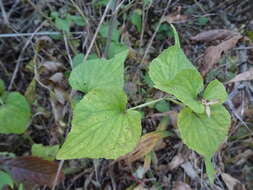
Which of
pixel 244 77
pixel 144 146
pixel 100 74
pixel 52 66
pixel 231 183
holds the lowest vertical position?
pixel 231 183

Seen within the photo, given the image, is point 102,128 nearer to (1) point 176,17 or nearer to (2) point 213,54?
(2) point 213,54

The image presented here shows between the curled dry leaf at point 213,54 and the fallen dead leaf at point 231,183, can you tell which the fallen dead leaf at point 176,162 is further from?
the curled dry leaf at point 213,54

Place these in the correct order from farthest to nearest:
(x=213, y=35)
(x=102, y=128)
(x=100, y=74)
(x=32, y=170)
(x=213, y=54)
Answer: (x=213, y=35), (x=213, y=54), (x=32, y=170), (x=100, y=74), (x=102, y=128)

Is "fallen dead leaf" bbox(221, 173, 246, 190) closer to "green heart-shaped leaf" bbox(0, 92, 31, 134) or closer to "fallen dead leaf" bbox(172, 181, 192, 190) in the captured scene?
"fallen dead leaf" bbox(172, 181, 192, 190)

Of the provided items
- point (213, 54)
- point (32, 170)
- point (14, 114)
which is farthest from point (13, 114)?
point (213, 54)

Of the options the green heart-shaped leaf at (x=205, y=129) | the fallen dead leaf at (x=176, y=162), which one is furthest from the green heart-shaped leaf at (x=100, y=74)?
Answer: the fallen dead leaf at (x=176, y=162)

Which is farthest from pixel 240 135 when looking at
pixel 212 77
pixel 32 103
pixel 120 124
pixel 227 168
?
pixel 32 103

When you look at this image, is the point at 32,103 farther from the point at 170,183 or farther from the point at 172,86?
the point at 172,86
